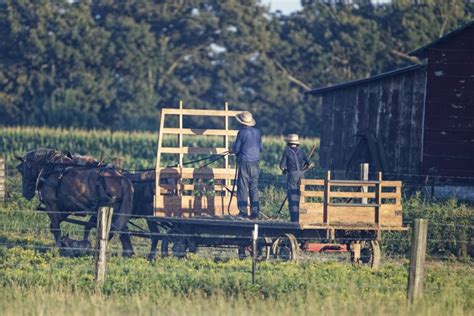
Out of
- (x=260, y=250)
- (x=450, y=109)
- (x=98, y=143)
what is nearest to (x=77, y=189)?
(x=260, y=250)

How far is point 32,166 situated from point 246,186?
4678mm

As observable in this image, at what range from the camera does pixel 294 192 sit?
64.5ft

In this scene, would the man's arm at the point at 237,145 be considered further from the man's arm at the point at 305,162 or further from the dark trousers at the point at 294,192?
the man's arm at the point at 305,162

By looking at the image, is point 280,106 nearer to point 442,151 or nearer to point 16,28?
point 16,28

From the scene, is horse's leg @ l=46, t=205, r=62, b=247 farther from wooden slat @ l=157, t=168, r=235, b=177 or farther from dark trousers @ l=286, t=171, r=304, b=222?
dark trousers @ l=286, t=171, r=304, b=222

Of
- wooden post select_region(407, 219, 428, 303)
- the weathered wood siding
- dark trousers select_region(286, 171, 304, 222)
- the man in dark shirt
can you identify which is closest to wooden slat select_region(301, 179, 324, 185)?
dark trousers select_region(286, 171, 304, 222)

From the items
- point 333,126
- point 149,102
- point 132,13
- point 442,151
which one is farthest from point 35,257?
point 132,13

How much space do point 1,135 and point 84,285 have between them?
3964 cm

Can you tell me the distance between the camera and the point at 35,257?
18.7m

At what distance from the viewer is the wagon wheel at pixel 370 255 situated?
18.7 metres

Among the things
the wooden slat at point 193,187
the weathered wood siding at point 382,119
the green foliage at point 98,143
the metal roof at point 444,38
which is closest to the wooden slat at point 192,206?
the wooden slat at point 193,187

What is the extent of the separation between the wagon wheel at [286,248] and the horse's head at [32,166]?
18.1ft

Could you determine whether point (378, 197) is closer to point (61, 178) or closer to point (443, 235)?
point (443, 235)

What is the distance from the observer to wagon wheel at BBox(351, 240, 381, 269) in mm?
18656
